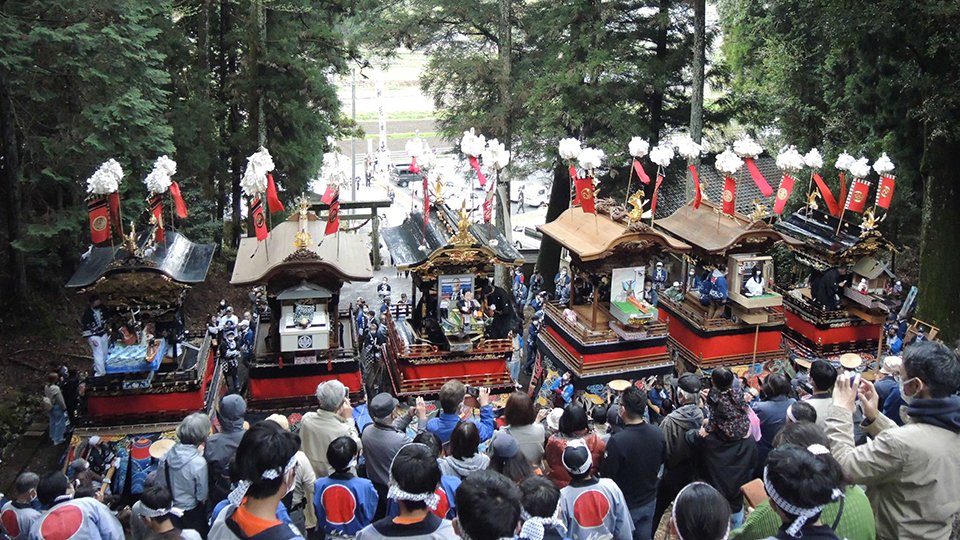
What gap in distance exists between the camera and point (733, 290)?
16.5 meters

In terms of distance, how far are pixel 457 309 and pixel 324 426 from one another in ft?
23.0

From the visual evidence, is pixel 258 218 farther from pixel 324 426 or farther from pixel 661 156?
pixel 661 156

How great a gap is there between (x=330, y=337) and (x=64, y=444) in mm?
4856

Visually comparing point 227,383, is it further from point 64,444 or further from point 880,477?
point 880,477

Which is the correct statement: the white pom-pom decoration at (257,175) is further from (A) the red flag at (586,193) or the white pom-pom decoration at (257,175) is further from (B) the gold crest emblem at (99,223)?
(A) the red flag at (586,193)

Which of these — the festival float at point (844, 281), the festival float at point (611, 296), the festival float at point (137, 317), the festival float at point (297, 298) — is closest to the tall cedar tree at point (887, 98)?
the festival float at point (844, 281)

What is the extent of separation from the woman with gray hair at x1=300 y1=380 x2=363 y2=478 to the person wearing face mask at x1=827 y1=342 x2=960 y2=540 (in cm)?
466

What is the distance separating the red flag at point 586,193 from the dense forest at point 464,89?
552 centimetres

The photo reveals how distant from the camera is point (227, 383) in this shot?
1545 cm

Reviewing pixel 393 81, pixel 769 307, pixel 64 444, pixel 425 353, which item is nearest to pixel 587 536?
pixel 425 353

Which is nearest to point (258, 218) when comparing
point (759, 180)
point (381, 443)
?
point (381, 443)

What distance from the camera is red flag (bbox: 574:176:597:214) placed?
50.5ft

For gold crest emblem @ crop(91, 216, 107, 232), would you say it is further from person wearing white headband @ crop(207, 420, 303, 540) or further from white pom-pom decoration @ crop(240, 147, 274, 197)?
person wearing white headband @ crop(207, 420, 303, 540)

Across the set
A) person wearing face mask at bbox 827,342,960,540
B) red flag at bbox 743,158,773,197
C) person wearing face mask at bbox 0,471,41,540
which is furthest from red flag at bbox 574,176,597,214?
person wearing face mask at bbox 0,471,41,540
